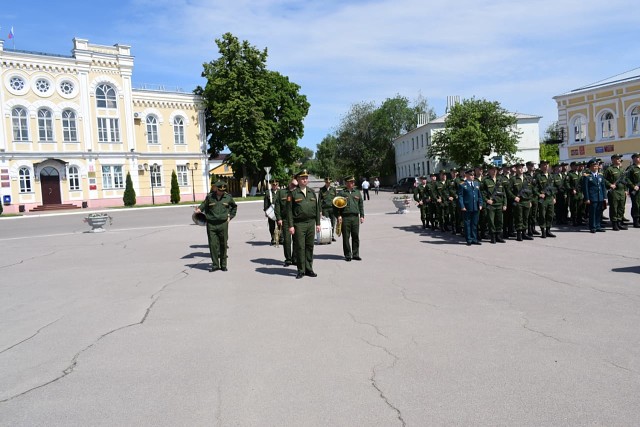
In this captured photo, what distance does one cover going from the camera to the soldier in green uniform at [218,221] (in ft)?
34.3

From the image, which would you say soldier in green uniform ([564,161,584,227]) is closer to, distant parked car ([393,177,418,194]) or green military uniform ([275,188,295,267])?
green military uniform ([275,188,295,267])

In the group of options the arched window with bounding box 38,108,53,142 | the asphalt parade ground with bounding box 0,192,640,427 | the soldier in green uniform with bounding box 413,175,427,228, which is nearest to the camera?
the asphalt parade ground with bounding box 0,192,640,427

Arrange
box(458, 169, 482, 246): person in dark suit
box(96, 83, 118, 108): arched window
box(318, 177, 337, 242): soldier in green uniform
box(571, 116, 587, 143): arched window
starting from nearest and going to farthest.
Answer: box(458, 169, 482, 246): person in dark suit, box(318, 177, 337, 242): soldier in green uniform, box(571, 116, 587, 143): arched window, box(96, 83, 118, 108): arched window

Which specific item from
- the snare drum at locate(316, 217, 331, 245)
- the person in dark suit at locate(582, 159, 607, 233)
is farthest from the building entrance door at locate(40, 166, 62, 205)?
the person in dark suit at locate(582, 159, 607, 233)

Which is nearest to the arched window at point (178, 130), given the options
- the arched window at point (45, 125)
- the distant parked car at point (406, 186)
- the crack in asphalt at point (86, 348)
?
the arched window at point (45, 125)

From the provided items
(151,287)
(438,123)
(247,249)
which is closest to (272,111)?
(438,123)

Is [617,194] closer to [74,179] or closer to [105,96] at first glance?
[74,179]

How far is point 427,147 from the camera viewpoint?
61.7 meters

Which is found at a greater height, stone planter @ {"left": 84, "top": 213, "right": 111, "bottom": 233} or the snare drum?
stone planter @ {"left": 84, "top": 213, "right": 111, "bottom": 233}

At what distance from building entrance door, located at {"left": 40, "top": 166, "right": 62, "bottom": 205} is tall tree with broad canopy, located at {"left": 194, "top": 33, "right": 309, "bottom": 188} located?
607 inches

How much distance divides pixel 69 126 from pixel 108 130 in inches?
129

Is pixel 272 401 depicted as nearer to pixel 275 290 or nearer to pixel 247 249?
pixel 275 290

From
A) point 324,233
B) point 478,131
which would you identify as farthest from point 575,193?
point 478,131

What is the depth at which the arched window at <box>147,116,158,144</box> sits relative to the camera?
164 feet
